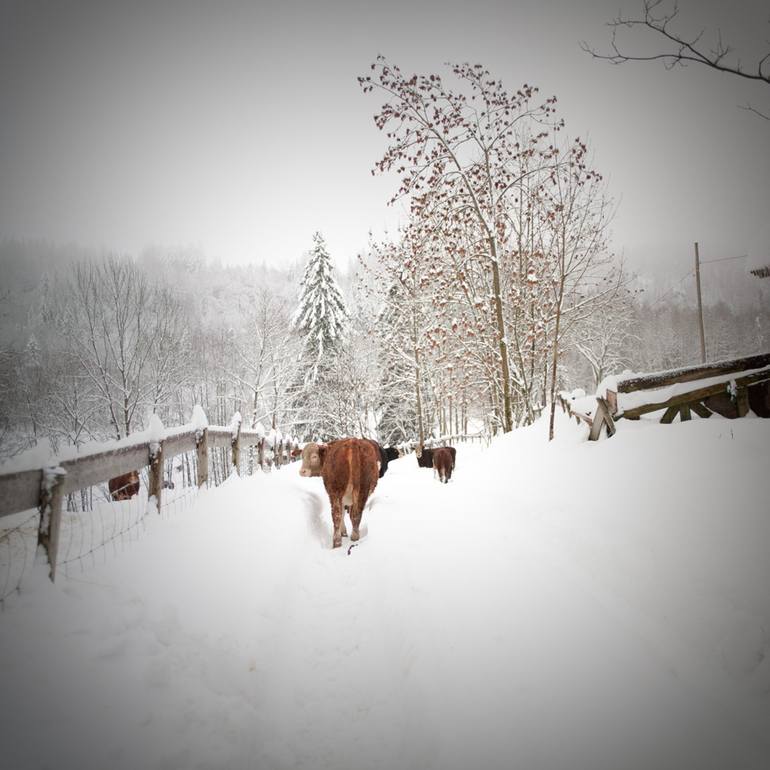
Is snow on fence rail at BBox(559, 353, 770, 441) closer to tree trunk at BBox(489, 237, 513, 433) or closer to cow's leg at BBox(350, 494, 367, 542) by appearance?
cow's leg at BBox(350, 494, 367, 542)

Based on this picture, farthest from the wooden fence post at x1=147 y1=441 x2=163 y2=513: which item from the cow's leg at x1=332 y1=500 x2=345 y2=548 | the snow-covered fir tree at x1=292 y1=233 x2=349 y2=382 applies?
the snow-covered fir tree at x1=292 y1=233 x2=349 y2=382

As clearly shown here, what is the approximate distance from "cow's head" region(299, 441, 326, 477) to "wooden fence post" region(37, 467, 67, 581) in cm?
318

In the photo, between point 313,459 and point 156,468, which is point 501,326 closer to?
point 313,459

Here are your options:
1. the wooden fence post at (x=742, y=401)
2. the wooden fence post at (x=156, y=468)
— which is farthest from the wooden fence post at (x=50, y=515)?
the wooden fence post at (x=742, y=401)

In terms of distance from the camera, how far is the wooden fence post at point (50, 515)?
2.33m

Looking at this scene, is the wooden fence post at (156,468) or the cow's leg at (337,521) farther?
the cow's leg at (337,521)

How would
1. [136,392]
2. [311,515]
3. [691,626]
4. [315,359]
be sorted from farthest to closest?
[315,359], [136,392], [311,515], [691,626]

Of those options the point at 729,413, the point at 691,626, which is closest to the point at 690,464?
the point at 691,626

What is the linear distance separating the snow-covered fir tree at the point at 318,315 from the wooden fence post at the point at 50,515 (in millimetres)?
20084

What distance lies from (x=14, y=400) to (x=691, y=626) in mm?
27259

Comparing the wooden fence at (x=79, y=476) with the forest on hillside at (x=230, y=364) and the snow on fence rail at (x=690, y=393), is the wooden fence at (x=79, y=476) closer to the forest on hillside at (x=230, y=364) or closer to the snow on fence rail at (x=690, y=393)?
the forest on hillside at (x=230, y=364)

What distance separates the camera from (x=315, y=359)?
22.9m

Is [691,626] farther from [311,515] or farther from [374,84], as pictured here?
[374,84]

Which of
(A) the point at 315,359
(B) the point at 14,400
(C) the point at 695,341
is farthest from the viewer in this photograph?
(C) the point at 695,341
